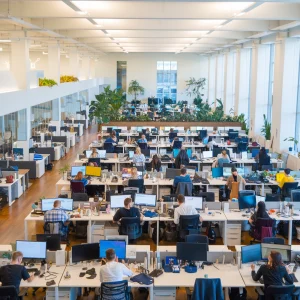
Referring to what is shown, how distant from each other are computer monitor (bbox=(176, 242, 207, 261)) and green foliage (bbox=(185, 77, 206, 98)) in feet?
105

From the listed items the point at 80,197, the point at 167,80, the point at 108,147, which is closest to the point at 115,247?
the point at 80,197

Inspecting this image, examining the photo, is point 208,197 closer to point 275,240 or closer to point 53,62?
point 275,240

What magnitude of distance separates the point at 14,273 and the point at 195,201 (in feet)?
15.7

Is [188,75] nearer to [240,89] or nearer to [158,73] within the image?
[158,73]

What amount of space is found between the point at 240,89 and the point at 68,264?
67.4ft

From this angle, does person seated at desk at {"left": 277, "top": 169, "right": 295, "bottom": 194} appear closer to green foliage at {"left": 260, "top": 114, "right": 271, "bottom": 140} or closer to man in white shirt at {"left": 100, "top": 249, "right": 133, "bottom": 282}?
man in white shirt at {"left": 100, "top": 249, "right": 133, "bottom": 282}

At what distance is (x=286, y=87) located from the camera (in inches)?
738

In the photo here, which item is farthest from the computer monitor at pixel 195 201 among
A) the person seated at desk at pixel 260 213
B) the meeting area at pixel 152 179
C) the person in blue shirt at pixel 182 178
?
the person in blue shirt at pixel 182 178

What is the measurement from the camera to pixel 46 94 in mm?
22203

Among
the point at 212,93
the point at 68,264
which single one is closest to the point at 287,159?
the point at 68,264

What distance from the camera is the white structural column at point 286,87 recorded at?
1866 cm

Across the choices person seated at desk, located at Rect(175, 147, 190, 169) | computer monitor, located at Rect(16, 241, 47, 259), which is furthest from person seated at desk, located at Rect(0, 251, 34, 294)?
person seated at desk, located at Rect(175, 147, 190, 169)

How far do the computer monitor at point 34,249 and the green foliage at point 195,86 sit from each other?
106ft

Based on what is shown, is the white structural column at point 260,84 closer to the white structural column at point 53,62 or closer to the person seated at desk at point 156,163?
the person seated at desk at point 156,163
